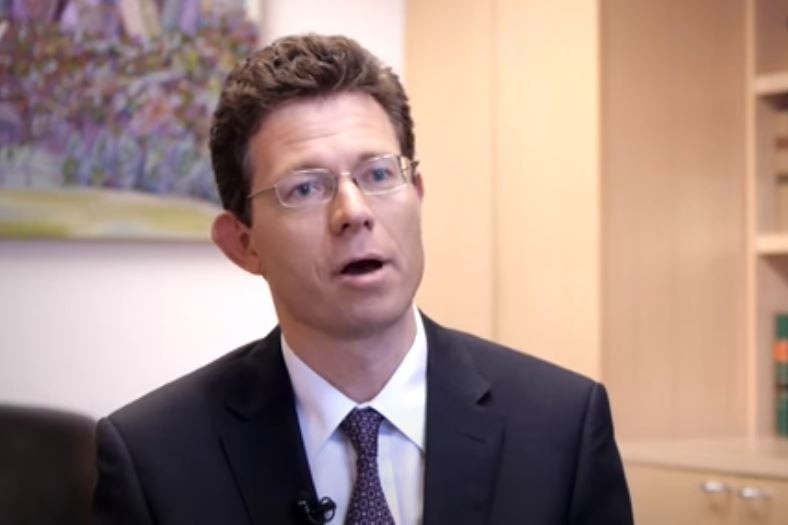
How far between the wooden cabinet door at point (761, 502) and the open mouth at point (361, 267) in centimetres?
117

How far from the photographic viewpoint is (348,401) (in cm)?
148

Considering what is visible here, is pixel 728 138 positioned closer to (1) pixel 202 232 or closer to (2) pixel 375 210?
(1) pixel 202 232

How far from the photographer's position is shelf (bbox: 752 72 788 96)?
2621 mm

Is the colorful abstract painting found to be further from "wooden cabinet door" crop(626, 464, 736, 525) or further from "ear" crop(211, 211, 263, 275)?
"wooden cabinet door" crop(626, 464, 736, 525)

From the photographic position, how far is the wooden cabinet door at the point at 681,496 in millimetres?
2277

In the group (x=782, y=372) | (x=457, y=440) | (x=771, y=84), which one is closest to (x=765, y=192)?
(x=771, y=84)

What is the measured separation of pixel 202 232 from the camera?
2596mm

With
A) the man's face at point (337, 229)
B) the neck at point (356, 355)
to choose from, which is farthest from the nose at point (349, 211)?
the neck at point (356, 355)

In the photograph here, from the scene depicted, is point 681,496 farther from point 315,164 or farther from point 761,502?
point 315,164

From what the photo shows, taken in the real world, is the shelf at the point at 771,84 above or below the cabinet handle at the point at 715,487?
above

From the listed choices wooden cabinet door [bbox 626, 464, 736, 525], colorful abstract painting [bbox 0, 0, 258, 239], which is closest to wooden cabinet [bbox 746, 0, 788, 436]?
wooden cabinet door [bbox 626, 464, 736, 525]

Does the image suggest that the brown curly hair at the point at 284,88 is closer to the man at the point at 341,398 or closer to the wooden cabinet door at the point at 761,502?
the man at the point at 341,398

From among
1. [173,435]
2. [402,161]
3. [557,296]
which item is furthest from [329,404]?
[557,296]

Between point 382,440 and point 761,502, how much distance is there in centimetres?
107
